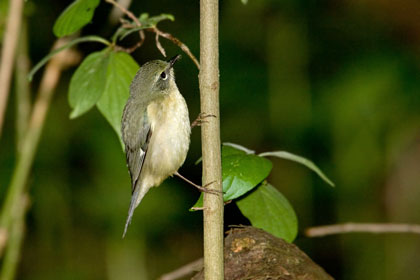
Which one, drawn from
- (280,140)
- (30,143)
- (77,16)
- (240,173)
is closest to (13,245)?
(30,143)

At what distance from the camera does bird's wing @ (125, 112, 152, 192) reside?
280cm

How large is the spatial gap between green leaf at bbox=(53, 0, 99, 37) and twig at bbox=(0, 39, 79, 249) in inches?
→ 29.4

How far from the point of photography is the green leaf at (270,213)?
80.7 inches

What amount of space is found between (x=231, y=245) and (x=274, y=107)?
2937 mm

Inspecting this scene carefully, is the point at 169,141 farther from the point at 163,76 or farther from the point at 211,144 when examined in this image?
the point at 211,144

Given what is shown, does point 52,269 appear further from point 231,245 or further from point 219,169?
point 219,169

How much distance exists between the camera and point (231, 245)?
2.09 metres

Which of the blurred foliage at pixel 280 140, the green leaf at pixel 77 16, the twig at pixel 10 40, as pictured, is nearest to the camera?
the green leaf at pixel 77 16

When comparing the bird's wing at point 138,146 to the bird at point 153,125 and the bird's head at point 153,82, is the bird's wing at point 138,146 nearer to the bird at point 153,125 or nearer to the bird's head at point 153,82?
the bird at point 153,125

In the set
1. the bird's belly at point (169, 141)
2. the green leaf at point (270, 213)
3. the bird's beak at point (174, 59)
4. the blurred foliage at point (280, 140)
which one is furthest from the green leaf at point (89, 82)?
the blurred foliage at point (280, 140)

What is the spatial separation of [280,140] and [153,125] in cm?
232

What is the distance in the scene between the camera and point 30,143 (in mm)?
2982

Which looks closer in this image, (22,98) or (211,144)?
(211,144)

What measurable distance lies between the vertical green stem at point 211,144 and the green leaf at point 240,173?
85 mm
